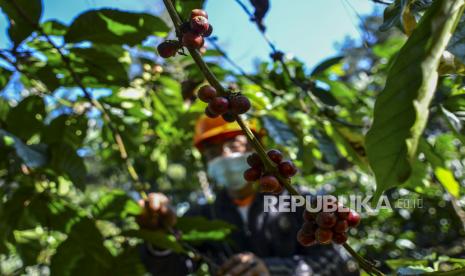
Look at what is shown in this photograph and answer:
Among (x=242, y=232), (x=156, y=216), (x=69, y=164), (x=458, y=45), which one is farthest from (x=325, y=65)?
(x=242, y=232)

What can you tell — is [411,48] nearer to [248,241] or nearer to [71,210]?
[71,210]

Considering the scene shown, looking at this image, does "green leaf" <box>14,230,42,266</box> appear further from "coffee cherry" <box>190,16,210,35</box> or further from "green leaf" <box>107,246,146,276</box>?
"coffee cherry" <box>190,16,210,35</box>

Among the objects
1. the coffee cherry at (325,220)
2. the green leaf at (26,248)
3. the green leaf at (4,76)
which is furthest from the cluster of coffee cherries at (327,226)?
the green leaf at (26,248)

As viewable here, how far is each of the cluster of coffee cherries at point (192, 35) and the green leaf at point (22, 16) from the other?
0.68 metres

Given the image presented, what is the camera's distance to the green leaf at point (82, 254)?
1413 mm

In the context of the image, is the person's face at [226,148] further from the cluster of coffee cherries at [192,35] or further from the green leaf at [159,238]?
the cluster of coffee cherries at [192,35]

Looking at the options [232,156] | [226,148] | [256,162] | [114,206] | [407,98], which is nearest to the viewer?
[407,98]

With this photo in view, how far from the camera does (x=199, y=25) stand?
0.69 m

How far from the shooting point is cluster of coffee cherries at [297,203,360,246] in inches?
27.7

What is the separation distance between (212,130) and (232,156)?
0.23 meters

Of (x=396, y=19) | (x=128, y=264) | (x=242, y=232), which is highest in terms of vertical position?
(x=396, y=19)

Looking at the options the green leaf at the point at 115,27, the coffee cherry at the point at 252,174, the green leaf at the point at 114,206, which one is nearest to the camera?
the coffee cherry at the point at 252,174

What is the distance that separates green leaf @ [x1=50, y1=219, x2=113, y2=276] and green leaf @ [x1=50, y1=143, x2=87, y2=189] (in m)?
0.13

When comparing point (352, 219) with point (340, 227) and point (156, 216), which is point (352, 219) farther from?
point (156, 216)
